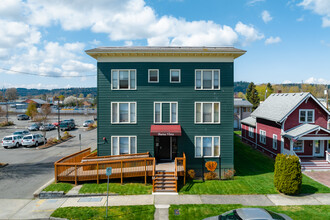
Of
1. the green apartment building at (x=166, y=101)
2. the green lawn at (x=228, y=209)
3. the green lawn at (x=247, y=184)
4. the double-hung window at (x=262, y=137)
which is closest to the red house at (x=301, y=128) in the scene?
the double-hung window at (x=262, y=137)

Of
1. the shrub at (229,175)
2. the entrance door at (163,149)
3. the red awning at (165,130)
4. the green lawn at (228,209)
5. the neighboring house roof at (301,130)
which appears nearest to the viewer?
the green lawn at (228,209)

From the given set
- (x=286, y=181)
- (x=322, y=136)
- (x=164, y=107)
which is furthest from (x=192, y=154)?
(x=322, y=136)

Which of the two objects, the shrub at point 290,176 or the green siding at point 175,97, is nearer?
the shrub at point 290,176

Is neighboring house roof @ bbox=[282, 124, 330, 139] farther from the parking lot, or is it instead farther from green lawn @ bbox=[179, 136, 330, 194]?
the parking lot

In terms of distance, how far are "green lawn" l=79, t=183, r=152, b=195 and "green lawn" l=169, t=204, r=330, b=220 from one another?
120 inches

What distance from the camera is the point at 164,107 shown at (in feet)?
59.4

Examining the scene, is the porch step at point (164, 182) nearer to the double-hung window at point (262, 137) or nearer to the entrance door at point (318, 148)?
the double-hung window at point (262, 137)

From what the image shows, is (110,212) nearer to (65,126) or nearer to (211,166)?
(211,166)

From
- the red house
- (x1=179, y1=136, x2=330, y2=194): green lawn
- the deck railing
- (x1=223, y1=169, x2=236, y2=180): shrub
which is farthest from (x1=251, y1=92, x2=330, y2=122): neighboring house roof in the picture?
the deck railing

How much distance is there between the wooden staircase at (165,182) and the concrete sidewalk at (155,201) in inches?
28.0

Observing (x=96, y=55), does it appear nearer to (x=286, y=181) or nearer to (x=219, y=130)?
(x=219, y=130)

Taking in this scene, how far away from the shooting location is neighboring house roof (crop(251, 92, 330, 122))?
22281mm

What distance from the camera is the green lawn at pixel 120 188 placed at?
14562 mm

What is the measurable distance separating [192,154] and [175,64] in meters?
7.48
